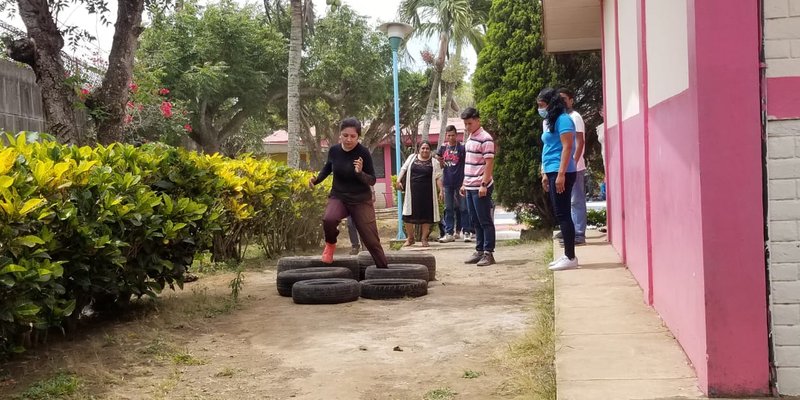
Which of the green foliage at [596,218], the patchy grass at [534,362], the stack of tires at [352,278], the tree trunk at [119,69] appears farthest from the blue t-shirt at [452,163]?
the patchy grass at [534,362]

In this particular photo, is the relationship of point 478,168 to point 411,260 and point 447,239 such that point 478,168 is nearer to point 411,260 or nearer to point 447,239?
point 411,260

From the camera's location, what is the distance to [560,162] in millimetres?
6535

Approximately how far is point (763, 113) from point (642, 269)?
8.65 ft

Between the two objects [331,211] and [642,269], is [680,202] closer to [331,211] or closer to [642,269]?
[642,269]

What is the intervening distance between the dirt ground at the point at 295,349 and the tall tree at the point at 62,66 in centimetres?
236

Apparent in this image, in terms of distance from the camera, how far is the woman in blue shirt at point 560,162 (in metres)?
6.36

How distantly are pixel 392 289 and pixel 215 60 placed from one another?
746 inches

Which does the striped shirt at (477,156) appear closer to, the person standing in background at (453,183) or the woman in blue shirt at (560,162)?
the woman in blue shirt at (560,162)

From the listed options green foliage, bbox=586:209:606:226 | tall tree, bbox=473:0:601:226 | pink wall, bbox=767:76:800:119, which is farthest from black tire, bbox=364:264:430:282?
green foliage, bbox=586:209:606:226

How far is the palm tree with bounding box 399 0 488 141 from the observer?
21578 mm

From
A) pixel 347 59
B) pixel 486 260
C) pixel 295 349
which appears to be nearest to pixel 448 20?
pixel 347 59

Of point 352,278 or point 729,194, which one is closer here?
point 729,194

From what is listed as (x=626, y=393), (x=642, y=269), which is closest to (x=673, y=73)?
(x=626, y=393)

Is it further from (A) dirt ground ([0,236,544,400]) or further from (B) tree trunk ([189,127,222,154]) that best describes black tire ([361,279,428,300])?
(B) tree trunk ([189,127,222,154])
